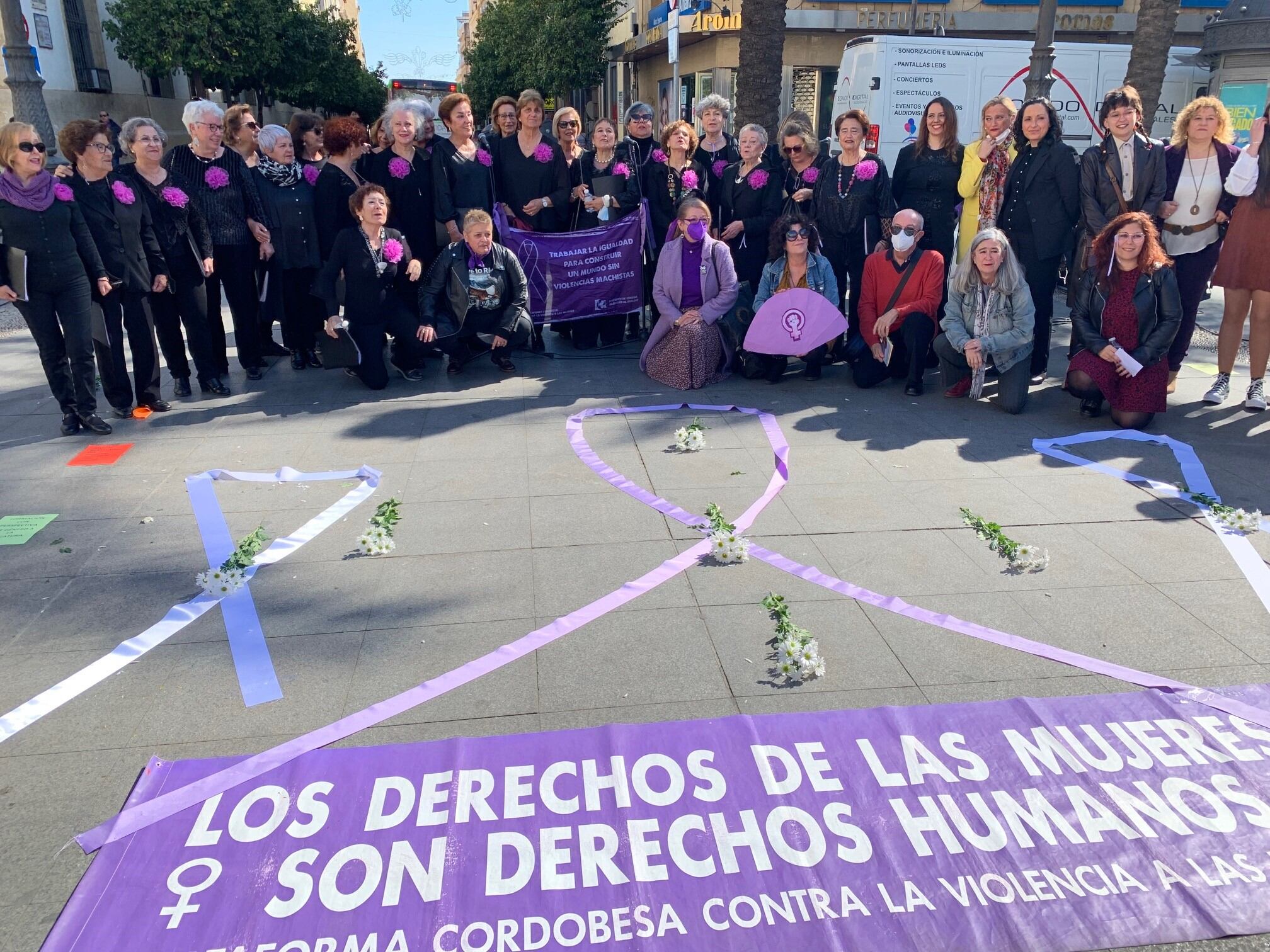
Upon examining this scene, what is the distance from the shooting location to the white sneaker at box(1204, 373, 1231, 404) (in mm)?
7016

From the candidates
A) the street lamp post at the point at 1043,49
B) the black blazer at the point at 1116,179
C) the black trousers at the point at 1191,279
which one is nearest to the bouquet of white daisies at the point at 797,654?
the black trousers at the point at 1191,279

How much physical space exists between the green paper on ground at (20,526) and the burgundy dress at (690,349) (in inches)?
168

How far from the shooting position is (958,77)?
1691 cm

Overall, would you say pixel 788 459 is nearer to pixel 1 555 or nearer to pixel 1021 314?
pixel 1021 314

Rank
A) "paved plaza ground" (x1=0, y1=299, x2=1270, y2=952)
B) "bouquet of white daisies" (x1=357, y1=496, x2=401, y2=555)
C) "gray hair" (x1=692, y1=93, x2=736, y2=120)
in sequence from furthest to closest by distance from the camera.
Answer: "gray hair" (x1=692, y1=93, x2=736, y2=120)
"bouquet of white daisies" (x1=357, y1=496, x2=401, y2=555)
"paved plaza ground" (x1=0, y1=299, x2=1270, y2=952)

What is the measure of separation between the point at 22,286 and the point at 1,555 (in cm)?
213

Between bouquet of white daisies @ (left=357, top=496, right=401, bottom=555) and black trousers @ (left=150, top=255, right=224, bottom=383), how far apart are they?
2958 millimetres

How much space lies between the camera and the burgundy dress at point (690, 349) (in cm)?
763

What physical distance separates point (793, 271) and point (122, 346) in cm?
481

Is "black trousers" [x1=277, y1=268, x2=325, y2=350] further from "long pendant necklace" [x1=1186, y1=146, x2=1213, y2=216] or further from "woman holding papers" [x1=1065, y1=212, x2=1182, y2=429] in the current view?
"long pendant necklace" [x1=1186, y1=146, x2=1213, y2=216]

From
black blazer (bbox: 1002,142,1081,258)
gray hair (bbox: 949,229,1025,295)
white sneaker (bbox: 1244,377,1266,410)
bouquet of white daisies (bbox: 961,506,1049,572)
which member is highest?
black blazer (bbox: 1002,142,1081,258)

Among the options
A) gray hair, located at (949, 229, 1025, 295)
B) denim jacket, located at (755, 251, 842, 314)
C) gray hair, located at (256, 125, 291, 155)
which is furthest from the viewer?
gray hair, located at (256, 125, 291, 155)

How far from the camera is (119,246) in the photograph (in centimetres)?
655

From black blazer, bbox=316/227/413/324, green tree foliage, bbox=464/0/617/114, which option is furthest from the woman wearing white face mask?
green tree foliage, bbox=464/0/617/114
